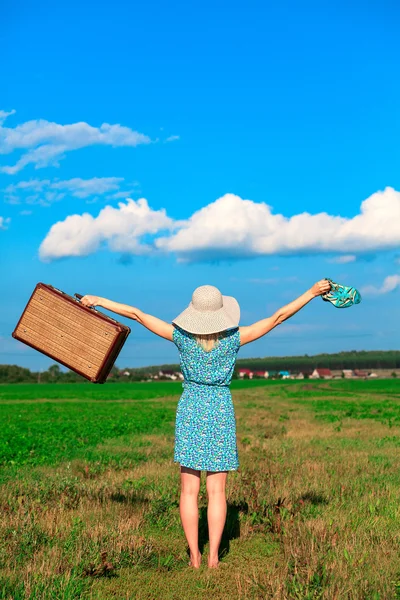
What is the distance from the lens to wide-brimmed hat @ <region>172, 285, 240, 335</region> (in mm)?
5590

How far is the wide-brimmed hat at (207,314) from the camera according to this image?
18.3 ft

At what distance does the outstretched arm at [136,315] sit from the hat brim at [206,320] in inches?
6.9

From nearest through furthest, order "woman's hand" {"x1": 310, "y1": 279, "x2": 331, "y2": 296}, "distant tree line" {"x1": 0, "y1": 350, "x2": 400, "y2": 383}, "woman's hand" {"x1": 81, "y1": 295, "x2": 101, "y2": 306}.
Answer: "woman's hand" {"x1": 310, "y1": 279, "x2": 331, "y2": 296}, "woman's hand" {"x1": 81, "y1": 295, "x2": 101, "y2": 306}, "distant tree line" {"x1": 0, "y1": 350, "x2": 400, "y2": 383}

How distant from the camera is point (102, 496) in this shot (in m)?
8.15

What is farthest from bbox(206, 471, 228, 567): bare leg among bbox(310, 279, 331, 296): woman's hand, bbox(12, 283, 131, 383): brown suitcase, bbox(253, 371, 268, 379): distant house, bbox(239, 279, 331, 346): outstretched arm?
bbox(253, 371, 268, 379): distant house

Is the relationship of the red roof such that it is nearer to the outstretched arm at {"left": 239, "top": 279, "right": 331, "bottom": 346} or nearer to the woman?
the outstretched arm at {"left": 239, "top": 279, "right": 331, "bottom": 346}

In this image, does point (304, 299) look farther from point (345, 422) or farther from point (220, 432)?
point (345, 422)

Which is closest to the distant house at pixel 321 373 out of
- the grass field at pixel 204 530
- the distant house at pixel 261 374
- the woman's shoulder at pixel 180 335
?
the distant house at pixel 261 374

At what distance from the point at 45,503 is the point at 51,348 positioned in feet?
7.86

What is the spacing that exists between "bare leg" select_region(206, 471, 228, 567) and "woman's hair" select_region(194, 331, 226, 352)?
43.7 inches

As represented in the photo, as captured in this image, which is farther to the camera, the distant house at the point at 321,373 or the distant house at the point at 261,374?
the distant house at the point at 261,374

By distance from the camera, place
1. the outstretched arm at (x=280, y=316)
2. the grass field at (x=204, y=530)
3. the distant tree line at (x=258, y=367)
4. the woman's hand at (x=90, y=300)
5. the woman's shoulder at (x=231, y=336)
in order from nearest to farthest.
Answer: the grass field at (x=204, y=530) → the woman's shoulder at (x=231, y=336) → the outstretched arm at (x=280, y=316) → the woman's hand at (x=90, y=300) → the distant tree line at (x=258, y=367)

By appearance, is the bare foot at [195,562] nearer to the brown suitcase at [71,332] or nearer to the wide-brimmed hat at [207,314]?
the brown suitcase at [71,332]

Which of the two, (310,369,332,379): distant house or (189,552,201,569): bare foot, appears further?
(310,369,332,379): distant house
